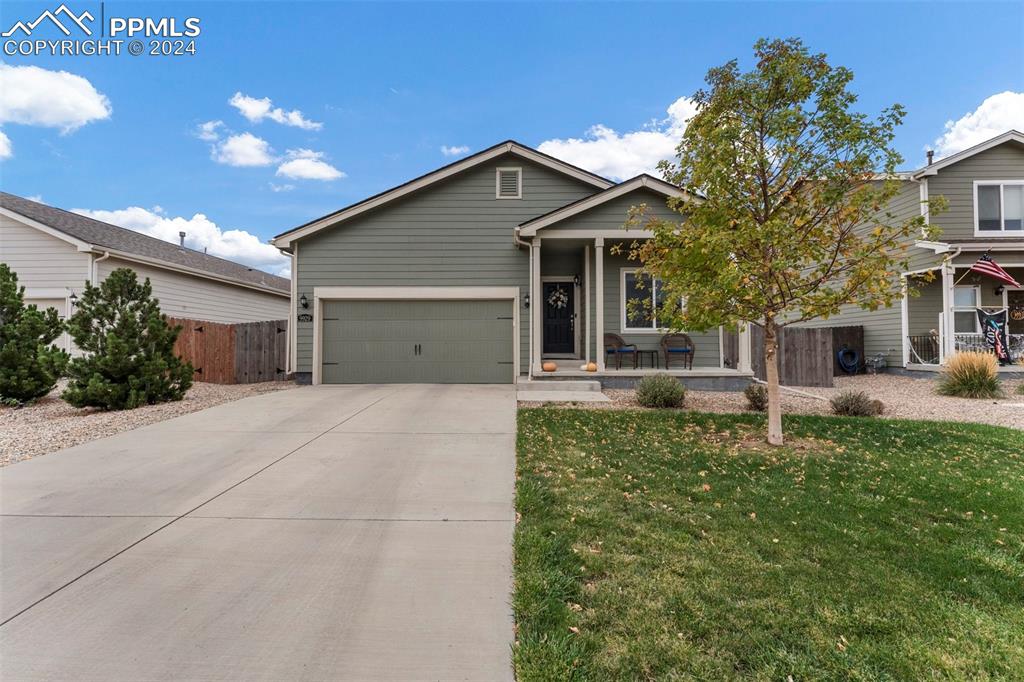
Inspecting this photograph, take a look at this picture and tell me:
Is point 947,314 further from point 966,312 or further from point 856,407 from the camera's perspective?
point 856,407

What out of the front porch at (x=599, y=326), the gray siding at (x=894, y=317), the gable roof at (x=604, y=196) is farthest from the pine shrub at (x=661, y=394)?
the gray siding at (x=894, y=317)

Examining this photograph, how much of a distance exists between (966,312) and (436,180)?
50.8 feet

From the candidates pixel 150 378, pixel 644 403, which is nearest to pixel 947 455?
pixel 644 403

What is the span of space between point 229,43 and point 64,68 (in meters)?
2.91

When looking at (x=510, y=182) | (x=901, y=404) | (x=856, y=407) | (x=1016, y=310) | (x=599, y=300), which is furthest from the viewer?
(x=1016, y=310)

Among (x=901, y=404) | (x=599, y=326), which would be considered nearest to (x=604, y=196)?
(x=599, y=326)

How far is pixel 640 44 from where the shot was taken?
35.4ft

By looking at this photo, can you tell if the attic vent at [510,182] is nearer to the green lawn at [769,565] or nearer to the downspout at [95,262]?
the green lawn at [769,565]

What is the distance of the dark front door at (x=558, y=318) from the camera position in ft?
39.1

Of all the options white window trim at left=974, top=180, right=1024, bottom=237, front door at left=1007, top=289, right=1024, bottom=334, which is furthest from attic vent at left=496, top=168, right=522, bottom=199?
front door at left=1007, top=289, right=1024, bottom=334

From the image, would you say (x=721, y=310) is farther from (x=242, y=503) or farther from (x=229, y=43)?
(x=229, y=43)

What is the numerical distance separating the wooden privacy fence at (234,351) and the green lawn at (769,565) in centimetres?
950

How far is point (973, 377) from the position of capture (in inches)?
363

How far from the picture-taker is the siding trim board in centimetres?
1078
